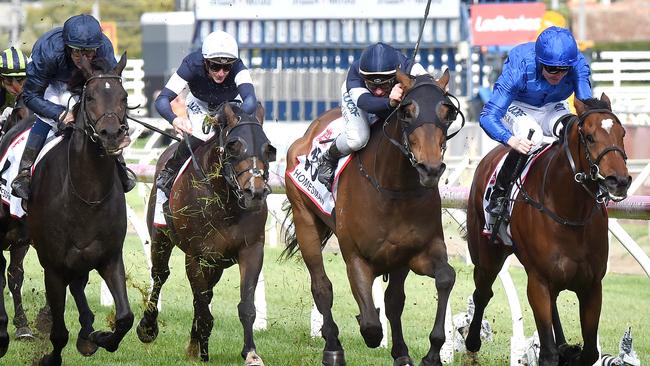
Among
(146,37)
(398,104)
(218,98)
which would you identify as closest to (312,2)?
(146,37)

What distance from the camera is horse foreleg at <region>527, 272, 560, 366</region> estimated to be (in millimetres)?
6816

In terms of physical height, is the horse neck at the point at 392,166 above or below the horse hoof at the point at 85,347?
above

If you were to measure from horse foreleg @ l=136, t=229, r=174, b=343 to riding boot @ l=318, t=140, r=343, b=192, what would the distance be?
1626 mm

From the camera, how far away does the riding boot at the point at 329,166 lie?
25.4 feet

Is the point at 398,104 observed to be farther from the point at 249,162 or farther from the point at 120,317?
the point at 120,317

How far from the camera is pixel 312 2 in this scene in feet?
94.4

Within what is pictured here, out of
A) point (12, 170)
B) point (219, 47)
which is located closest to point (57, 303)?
point (12, 170)

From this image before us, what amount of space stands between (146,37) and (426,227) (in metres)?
27.9

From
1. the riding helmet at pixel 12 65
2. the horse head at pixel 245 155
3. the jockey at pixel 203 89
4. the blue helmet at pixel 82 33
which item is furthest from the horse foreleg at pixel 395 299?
the riding helmet at pixel 12 65

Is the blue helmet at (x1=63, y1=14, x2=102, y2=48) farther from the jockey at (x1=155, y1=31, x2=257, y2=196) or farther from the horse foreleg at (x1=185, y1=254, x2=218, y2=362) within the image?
the horse foreleg at (x1=185, y1=254, x2=218, y2=362)

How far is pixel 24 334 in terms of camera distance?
30.4 feet

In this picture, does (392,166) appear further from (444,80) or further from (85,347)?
(85,347)

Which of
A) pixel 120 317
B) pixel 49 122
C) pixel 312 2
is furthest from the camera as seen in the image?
pixel 312 2

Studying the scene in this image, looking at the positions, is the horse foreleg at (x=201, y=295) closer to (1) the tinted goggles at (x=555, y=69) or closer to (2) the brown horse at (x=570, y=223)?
(2) the brown horse at (x=570, y=223)
